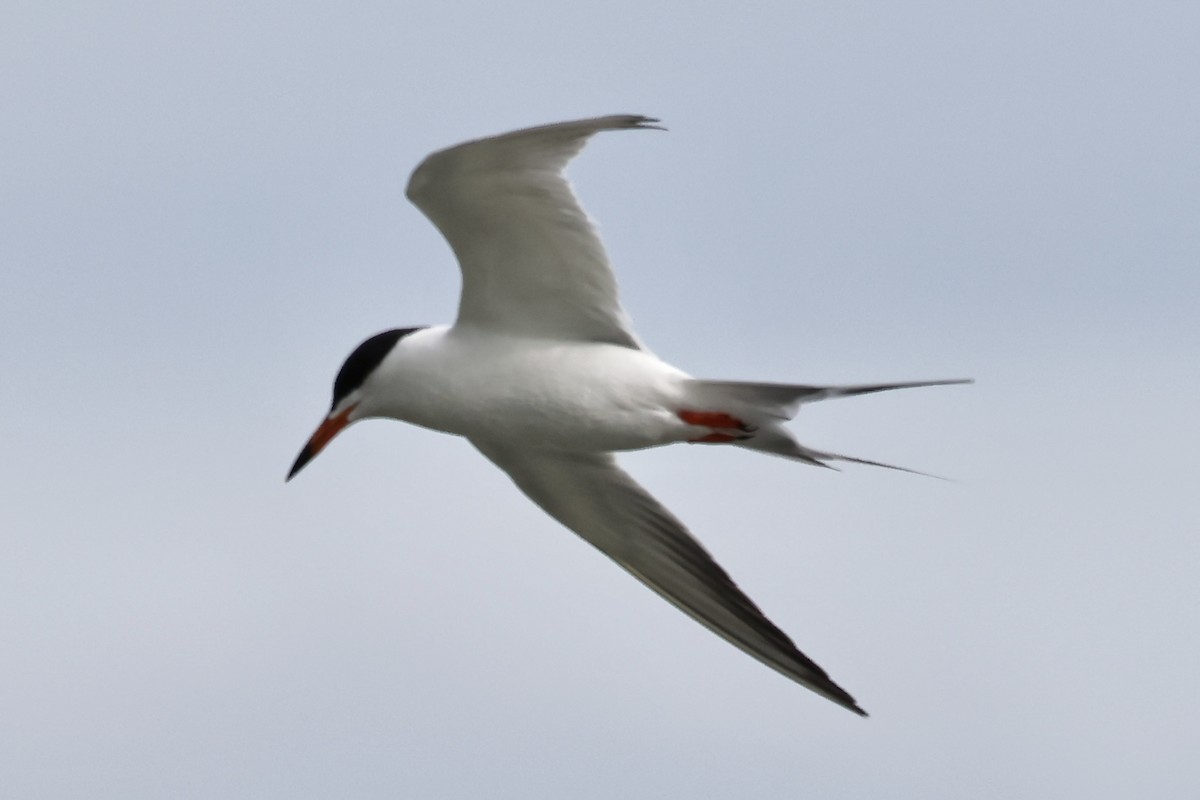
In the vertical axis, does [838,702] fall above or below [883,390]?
below

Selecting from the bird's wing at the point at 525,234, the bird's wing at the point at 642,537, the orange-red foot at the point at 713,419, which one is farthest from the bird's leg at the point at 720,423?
the bird's wing at the point at 642,537

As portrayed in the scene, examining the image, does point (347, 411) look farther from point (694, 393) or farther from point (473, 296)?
point (694, 393)

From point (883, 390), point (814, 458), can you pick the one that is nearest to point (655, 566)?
point (814, 458)

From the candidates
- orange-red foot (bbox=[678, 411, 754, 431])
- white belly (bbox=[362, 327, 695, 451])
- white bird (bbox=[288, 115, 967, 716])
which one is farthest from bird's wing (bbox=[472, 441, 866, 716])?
orange-red foot (bbox=[678, 411, 754, 431])

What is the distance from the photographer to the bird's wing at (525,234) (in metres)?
10.3

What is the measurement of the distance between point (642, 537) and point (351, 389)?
196cm

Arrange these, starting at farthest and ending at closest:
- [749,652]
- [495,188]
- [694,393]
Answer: [749,652] < [694,393] < [495,188]

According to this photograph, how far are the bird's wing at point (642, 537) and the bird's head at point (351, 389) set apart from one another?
33.8 inches

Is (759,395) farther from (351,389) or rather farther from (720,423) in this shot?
(351,389)

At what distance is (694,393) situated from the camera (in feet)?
36.9

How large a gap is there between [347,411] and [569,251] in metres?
1.49

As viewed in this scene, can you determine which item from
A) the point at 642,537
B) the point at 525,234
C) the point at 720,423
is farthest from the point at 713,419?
the point at 642,537

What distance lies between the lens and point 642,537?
1260cm

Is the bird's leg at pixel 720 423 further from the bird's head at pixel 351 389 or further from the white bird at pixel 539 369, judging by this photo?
the bird's head at pixel 351 389
